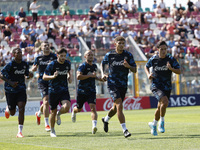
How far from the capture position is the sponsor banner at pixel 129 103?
85.1ft

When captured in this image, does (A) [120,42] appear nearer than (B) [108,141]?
No

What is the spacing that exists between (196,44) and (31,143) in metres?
25.0

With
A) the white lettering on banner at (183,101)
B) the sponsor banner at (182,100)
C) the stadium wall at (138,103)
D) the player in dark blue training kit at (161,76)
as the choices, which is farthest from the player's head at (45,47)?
the white lettering on banner at (183,101)

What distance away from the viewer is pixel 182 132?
12.2 m

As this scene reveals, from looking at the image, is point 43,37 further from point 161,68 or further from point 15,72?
point 161,68

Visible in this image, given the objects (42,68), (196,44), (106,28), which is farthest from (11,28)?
(42,68)

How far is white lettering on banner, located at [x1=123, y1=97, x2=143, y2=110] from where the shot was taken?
87.0 feet

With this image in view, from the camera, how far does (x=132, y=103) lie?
2667 centimetres

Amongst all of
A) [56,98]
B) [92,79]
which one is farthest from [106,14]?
[56,98]

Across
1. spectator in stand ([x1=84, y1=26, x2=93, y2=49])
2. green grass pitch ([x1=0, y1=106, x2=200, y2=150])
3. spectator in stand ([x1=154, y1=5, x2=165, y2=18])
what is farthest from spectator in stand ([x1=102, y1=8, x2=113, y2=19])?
green grass pitch ([x1=0, y1=106, x2=200, y2=150])

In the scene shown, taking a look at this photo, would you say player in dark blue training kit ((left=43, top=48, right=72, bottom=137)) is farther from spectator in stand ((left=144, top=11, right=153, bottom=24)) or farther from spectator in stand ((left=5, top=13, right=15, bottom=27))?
spectator in stand ((left=144, top=11, right=153, bottom=24))

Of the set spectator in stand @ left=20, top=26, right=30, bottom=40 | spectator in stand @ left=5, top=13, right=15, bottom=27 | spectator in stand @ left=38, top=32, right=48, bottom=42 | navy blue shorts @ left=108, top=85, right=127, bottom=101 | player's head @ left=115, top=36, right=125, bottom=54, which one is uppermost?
spectator in stand @ left=5, top=13, right=15, bottom=27

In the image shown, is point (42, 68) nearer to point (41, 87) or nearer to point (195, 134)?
point (41, 87)

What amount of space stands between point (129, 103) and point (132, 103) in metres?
0.20
